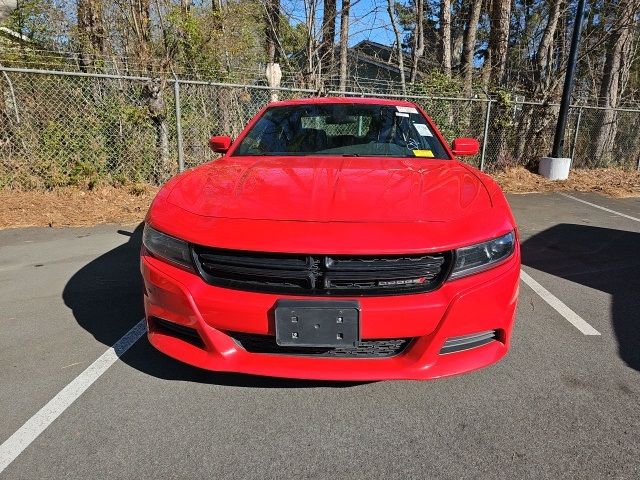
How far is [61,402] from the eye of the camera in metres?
2.28

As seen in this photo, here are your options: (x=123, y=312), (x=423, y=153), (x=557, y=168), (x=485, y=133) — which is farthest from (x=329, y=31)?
(x=123, y=312)

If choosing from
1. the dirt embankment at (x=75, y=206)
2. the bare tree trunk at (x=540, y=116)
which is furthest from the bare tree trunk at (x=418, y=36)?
the dirt embankment at (x=75, y=206)

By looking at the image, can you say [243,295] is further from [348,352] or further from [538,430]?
[538,430]

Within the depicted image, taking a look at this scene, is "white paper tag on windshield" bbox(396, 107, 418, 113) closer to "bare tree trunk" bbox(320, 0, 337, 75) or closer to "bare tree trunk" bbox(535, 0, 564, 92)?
"bare tree trunk" bbox(320, 0, 337, 75)

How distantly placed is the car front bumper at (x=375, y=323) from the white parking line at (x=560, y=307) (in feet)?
4.50

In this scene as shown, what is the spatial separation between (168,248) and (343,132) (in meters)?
1.78

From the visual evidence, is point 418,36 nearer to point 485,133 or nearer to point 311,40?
point 311,40

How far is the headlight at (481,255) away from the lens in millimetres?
1996

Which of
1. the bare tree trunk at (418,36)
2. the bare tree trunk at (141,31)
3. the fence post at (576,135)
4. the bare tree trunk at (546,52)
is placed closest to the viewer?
the bare tree trunk at (141,31)

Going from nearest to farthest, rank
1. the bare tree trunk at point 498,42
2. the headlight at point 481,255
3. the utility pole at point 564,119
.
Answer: the headlight at point 481,255
the utility pole at point 564,119
the bare tree trunk at point 498,42

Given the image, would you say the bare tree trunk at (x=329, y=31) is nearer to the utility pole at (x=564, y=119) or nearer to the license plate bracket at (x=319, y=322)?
the utility pole at (x=564, y=119)

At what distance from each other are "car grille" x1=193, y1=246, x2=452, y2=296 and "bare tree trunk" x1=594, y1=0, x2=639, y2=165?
11.4m

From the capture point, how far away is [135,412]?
219 cm

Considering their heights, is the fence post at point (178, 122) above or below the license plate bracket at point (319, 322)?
above
